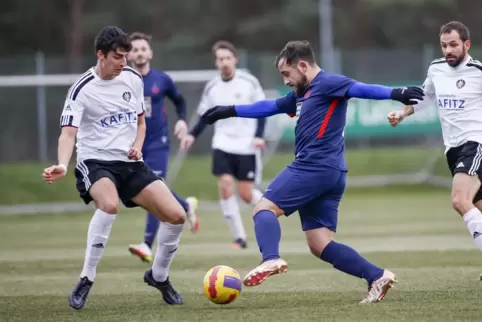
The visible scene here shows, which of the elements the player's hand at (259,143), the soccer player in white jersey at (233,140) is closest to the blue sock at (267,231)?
the soccer player in white jersey at (233,140)

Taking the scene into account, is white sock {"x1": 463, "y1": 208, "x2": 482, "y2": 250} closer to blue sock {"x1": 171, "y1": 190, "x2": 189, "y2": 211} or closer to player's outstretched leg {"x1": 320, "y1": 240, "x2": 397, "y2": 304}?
player's outstretched leg {"x1": 320, "y1": 240, "x2": 397, "y2": 304}

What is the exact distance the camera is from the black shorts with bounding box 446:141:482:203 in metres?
9.27

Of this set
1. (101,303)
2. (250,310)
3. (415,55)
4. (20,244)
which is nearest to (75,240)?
(20,244)

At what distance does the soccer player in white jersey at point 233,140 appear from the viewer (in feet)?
46.6

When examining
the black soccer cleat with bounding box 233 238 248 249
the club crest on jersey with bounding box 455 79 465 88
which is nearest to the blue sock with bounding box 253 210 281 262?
the club crest on jersey with bounding box 455 79 465 88

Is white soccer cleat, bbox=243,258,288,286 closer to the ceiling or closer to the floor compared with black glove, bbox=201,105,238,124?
closer to the floor

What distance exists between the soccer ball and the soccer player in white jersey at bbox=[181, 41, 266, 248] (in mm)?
5954

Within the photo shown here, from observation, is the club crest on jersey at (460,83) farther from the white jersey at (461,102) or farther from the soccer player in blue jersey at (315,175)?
the soccer player in blue jersey at (315,175)

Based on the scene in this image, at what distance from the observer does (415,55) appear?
29375 mm

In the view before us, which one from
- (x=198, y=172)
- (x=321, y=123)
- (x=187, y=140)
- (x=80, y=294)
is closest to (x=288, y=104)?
(x=321, y=123)

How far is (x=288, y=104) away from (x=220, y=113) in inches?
23.1

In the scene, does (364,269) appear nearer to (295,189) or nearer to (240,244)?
(295,189)

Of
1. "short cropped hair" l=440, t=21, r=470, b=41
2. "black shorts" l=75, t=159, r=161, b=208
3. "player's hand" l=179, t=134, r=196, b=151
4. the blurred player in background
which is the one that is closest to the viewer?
"black shorts" l=75, t=159, r=161, b=208

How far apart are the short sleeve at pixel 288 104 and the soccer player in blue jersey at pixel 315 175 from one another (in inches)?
5.5
